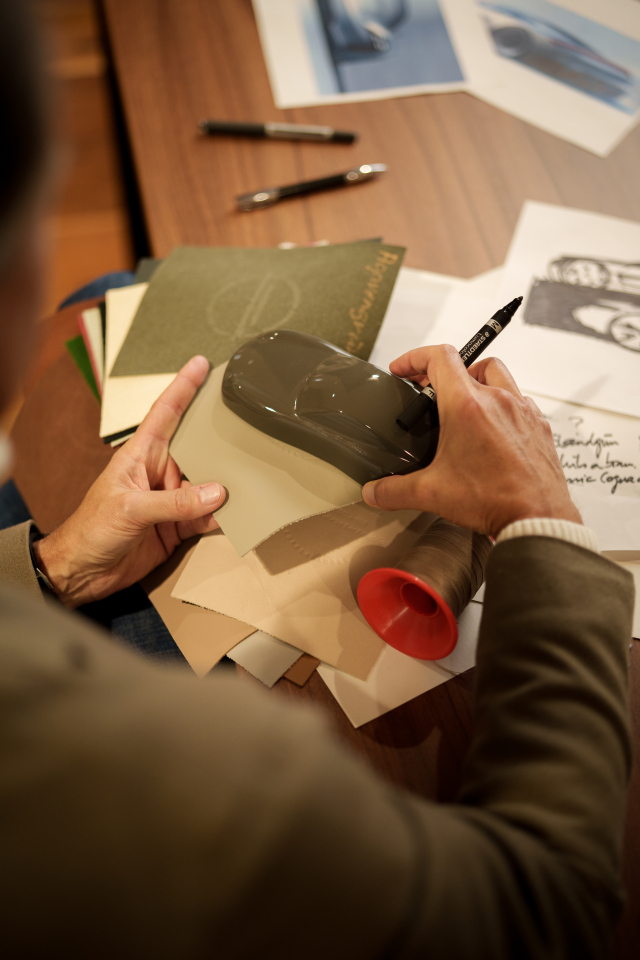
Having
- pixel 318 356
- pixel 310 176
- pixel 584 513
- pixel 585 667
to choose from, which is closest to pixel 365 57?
pixel 310 176

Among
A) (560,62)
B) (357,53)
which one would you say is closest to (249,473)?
(357,53)

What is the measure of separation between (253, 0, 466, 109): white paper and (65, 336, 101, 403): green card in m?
0.58

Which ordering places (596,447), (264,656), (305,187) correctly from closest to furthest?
(264,656), (596,447), (305,187)

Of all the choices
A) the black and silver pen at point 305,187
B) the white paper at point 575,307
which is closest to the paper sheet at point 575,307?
the white paper at point 575,307

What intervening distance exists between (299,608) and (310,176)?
A: 74 cm

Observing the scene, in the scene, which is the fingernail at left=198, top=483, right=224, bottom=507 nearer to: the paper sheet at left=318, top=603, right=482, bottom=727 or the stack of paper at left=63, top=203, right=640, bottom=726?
the stack of paper at left=63, top=203, right=640, bottom=726

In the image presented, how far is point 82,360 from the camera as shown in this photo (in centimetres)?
84

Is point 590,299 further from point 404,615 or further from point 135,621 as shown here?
point 135,621

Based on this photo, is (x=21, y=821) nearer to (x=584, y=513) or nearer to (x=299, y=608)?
(x=299, y=608)

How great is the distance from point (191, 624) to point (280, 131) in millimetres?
850

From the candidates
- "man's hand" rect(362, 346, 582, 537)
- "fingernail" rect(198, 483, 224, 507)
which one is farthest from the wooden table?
"fingernail" rect(198, 483, 224, 507)

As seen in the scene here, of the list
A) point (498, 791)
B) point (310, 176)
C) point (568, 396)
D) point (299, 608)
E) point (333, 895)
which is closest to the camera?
point (333, 895)

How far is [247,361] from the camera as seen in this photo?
66cm

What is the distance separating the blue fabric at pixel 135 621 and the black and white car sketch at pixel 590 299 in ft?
2.20
